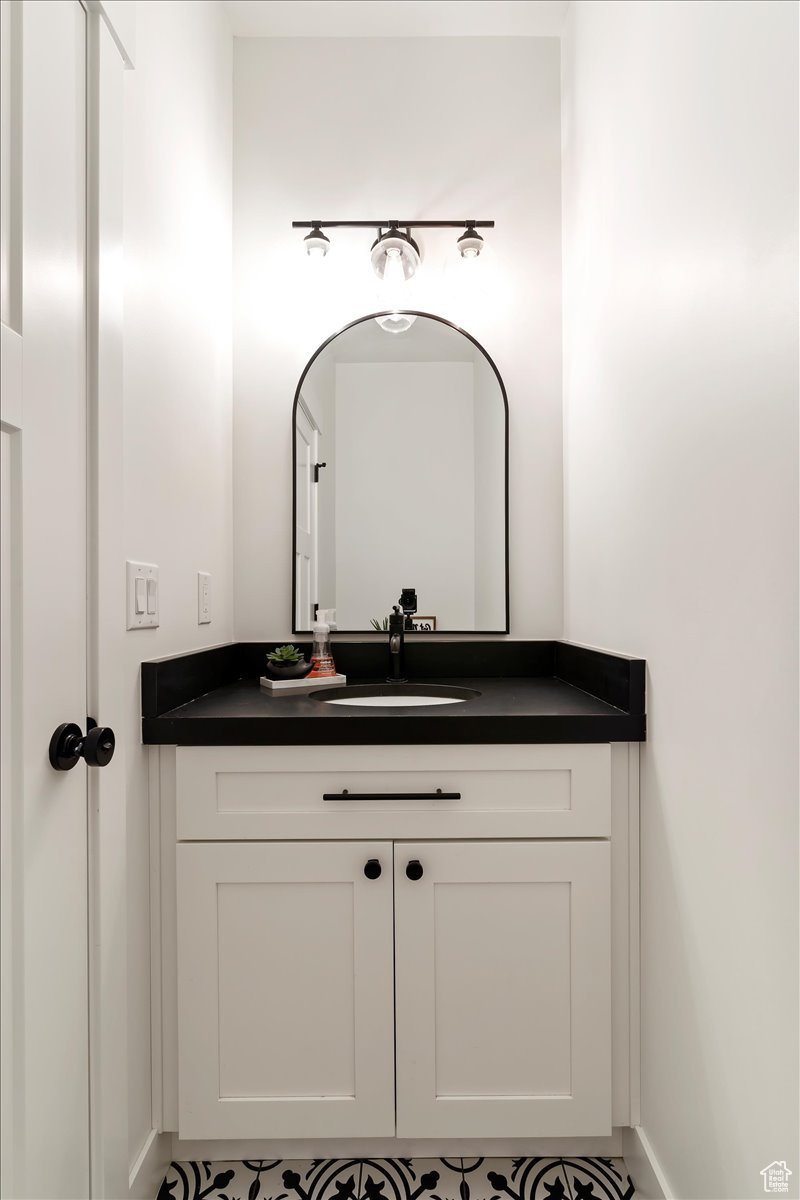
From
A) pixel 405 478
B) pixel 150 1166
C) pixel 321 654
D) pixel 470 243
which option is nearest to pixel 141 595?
pixel 321 654

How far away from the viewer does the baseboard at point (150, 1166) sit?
3.81 ft

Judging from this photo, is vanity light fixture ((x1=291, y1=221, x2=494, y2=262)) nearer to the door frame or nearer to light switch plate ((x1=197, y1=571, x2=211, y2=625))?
the door frame

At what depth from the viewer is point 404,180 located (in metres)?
1.91

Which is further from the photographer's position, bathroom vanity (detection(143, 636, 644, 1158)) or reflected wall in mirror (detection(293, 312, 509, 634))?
reflected wall in mirror (detection(293, 312, 509, 634))

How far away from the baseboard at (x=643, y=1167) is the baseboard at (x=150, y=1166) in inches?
35.2

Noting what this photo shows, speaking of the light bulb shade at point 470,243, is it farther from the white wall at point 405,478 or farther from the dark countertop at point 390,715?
the dark countertop at point 390,715

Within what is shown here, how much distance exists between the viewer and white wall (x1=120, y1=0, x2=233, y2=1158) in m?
1.20

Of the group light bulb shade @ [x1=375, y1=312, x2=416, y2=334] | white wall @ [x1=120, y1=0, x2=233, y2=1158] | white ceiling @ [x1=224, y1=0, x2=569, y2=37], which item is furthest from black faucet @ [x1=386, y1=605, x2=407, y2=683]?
white ceiling @ [x1=224, y1=0, x2=569, y2=37]

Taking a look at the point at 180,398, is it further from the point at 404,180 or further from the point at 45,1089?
the point at 45,1089

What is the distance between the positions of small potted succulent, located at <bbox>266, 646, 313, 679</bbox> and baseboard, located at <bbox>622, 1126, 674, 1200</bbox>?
1148 mm

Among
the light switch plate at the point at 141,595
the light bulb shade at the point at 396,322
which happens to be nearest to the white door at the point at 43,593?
the light switch plate at the point at 141,595

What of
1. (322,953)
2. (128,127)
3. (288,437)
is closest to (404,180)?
(288,437)

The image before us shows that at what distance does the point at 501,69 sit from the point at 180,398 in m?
1.39

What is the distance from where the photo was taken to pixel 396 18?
6.01 feet
